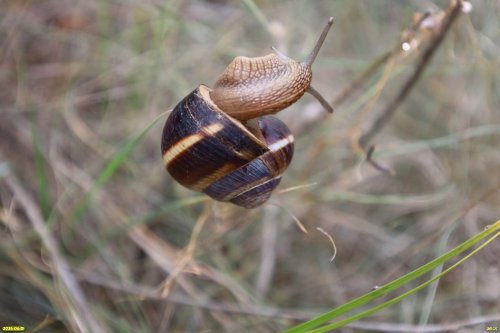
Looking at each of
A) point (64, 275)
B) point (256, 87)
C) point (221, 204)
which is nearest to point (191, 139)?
point (256, 87)

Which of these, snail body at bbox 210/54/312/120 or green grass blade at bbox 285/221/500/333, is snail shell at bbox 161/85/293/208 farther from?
green grass blade at bbox 285/221/500/333

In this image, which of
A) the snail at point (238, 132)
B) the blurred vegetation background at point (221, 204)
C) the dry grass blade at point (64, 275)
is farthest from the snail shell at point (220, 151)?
the dry grass blade at point (64, 275)

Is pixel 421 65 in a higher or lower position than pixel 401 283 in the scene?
A: higher

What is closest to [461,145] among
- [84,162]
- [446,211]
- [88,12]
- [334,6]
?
[446,211]

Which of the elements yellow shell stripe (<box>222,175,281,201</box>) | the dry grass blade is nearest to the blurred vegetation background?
the dry grass blade

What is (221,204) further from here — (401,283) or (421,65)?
(421,65)

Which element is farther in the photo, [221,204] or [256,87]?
[221,204]

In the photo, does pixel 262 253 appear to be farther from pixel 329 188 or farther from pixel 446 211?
pixel 446 211
